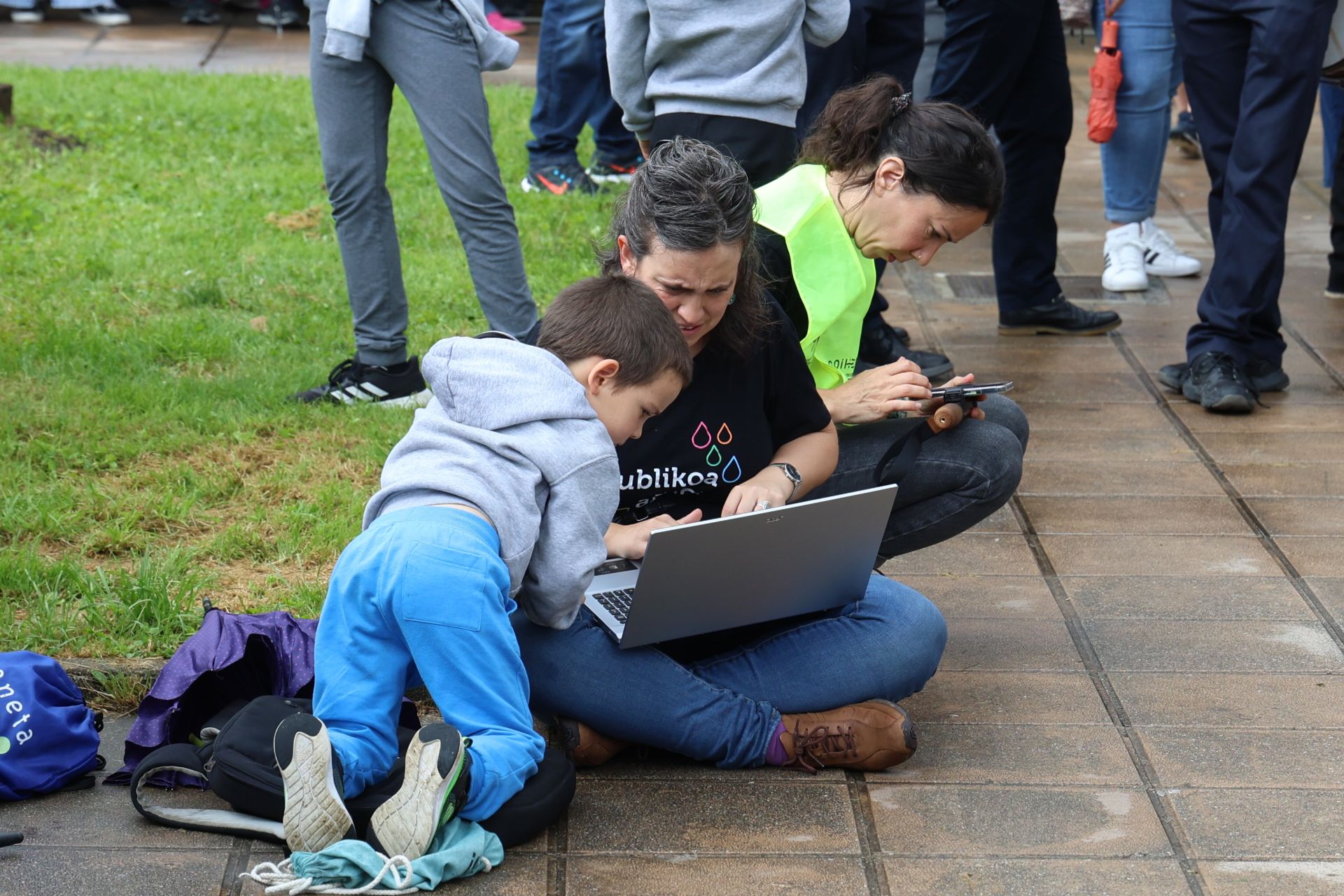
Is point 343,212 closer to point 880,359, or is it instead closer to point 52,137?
point 880,359

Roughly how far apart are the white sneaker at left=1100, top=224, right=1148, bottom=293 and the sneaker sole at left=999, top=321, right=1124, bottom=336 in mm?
467

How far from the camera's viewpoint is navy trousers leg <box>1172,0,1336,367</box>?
4359mm

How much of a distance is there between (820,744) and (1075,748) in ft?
1.52

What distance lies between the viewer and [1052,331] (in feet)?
17.5

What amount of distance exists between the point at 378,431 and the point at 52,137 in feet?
13.4

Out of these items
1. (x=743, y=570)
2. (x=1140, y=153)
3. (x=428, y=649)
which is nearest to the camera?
(x=428, y=649)

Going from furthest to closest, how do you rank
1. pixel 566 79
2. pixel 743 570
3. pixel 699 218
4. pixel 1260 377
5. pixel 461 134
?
pixel 566 79, pixel 1260 377, pixel 461 134, pixel 699 218, pixel 743 570

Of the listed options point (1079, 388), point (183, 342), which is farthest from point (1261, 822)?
point (183, 342)

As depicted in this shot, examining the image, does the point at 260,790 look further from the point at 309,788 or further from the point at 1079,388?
the point at 1079,388

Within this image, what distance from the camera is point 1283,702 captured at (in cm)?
285

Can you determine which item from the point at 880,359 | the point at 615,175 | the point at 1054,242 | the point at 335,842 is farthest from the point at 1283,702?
the point at 615,175

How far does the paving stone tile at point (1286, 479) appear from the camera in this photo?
156 inches

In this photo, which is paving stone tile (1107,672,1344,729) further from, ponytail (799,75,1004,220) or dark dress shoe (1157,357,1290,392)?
dark dress shoe (1157,357,1290,392)

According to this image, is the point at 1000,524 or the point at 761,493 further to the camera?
the point at 1000,524
